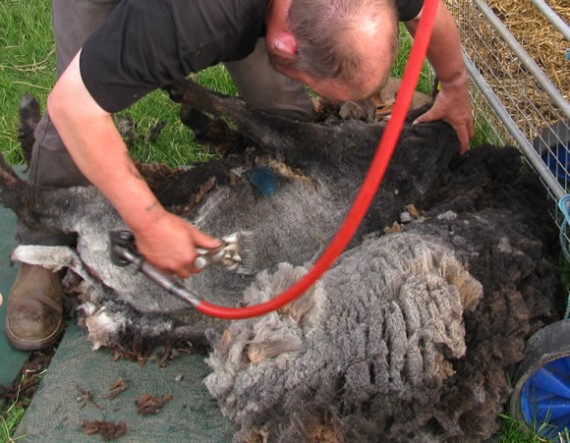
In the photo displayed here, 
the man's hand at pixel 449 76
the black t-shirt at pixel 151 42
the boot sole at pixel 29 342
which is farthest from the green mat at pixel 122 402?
the man's hand at pixel 449 76

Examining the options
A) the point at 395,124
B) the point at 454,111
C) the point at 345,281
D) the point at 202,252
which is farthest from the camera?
the point at 454,111

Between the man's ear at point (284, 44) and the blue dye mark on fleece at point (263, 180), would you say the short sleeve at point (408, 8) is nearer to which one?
the man's ear at point (284, 44)

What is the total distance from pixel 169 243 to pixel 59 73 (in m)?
0.89

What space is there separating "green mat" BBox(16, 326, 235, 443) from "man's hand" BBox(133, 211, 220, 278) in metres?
0.48

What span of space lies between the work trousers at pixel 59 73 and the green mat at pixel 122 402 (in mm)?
377

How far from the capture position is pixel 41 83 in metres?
3.40

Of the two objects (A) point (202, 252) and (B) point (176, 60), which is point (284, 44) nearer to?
(B) point (176, 60)

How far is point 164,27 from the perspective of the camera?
1564 mm

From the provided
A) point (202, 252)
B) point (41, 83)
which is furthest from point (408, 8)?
point (41, 83)

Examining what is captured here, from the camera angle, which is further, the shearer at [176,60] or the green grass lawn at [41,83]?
the green grass lawn at [41,83]

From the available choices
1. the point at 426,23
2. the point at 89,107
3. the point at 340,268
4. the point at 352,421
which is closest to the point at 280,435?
the point at 352,421

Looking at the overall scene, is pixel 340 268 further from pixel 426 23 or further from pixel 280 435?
pixel 426 23

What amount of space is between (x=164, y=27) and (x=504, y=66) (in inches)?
53.0

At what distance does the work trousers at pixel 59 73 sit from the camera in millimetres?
2109
